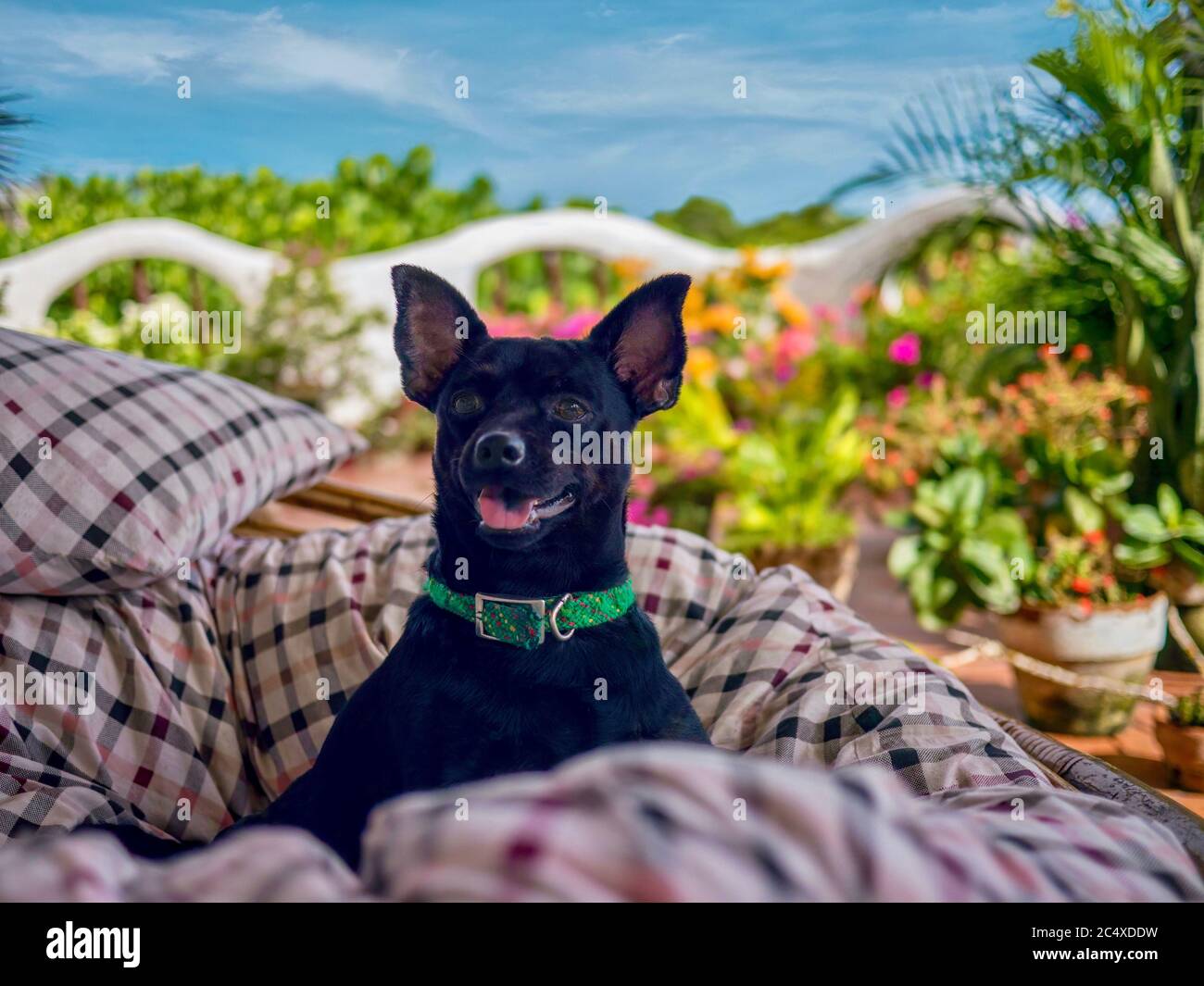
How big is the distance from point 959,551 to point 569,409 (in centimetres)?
209

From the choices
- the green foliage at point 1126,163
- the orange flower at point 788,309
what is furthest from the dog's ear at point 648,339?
the orange flower at point 788,309

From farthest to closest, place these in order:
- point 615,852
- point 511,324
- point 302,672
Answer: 1. point 511,324
2. point 302,672
3. point 615,852

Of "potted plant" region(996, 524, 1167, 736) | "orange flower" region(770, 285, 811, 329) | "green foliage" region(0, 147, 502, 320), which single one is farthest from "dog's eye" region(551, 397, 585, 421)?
"orange flower" region(770, 285, 811, 329)

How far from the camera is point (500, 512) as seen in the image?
3.20ft

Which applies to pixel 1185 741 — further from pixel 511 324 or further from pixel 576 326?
pixel 511 324

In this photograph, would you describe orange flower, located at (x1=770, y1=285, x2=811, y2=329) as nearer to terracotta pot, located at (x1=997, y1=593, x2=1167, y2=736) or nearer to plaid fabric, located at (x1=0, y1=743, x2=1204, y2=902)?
terracotta pot, located at (x1=997, y1=593, x2=1167, y2=736)

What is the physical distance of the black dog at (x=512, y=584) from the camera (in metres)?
1.00

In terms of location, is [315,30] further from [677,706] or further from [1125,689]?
[1125,689]

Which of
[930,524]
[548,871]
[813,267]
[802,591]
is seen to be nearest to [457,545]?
[548,871]

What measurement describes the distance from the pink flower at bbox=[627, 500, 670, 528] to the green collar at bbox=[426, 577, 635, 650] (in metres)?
2.17

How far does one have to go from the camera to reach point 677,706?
111 centimetres

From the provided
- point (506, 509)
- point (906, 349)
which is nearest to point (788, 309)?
point (906, 349)

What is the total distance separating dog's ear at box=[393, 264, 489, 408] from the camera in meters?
1.11
